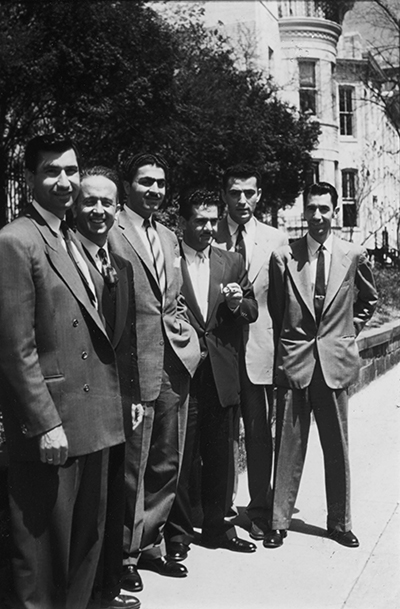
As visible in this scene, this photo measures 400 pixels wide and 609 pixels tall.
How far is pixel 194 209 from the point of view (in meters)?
4.18

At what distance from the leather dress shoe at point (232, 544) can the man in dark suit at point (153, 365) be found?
1.15ft

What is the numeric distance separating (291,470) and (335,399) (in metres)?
0.48

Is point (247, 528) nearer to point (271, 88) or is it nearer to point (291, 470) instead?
point (291, 470)

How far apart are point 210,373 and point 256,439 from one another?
588 mm

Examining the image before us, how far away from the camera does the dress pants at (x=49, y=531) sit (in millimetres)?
2939

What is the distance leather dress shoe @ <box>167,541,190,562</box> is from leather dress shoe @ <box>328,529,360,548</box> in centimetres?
85

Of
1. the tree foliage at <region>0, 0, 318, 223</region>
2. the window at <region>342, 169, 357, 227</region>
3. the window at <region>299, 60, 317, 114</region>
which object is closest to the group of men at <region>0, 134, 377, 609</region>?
the tree foliage at <region>0, 0, 318, 223</region>

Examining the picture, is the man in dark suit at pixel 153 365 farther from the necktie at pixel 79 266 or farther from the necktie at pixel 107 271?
the necktie at pixel 79 266

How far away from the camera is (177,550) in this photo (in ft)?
13.2

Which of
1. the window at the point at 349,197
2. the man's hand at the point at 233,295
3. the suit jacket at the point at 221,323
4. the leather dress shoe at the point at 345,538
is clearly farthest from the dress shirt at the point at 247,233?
the window at the point at 349,197

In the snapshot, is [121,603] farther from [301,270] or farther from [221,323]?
[301,270]

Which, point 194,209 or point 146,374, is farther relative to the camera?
point 194,209

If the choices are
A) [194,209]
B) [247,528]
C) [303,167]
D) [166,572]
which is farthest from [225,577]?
[303,167]

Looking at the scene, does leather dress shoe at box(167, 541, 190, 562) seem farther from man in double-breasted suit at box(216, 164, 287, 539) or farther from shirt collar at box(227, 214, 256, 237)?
shirt collar at box(227, 214, 256, 237)
